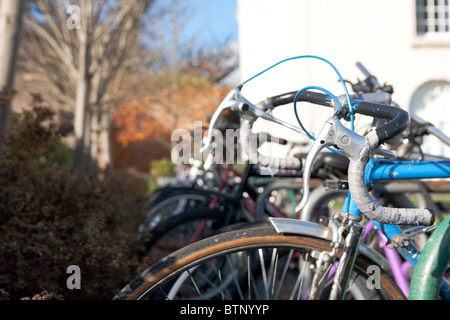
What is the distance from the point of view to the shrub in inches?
82.0

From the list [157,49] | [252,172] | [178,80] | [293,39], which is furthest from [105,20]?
[178,80]

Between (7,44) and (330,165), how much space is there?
2.46m

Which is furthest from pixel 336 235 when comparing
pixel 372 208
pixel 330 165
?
pixel 330 165

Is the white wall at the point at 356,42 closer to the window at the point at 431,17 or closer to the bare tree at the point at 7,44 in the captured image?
the window at the point at 431,17

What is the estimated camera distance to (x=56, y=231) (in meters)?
2.29

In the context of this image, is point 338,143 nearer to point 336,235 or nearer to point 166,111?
point 336,235

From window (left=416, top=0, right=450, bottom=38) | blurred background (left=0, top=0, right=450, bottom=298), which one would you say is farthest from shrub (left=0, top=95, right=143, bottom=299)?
window (left=416, top=0, right=450, bottom=38)

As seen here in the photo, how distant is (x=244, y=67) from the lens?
13.2 metres

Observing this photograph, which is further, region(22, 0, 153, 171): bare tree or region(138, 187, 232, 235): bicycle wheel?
region(22, 0, 153, 171): bare tree

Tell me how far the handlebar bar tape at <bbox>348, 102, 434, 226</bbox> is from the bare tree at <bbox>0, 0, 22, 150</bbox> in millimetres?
2616

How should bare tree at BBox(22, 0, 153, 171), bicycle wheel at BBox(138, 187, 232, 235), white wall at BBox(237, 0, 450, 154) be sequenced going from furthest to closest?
1. white wall at BBox(237, 0, 450, 154)
2. bare tree at BBox(22, 0, 153, 171)
3. bicycle wheel at BBox(138, 187, 232, 235)

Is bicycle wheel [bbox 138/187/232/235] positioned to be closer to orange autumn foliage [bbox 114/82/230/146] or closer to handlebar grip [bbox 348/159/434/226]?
handlebar grip [bbox 348/159/434/226]

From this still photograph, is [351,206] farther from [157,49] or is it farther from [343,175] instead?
[157,49]
